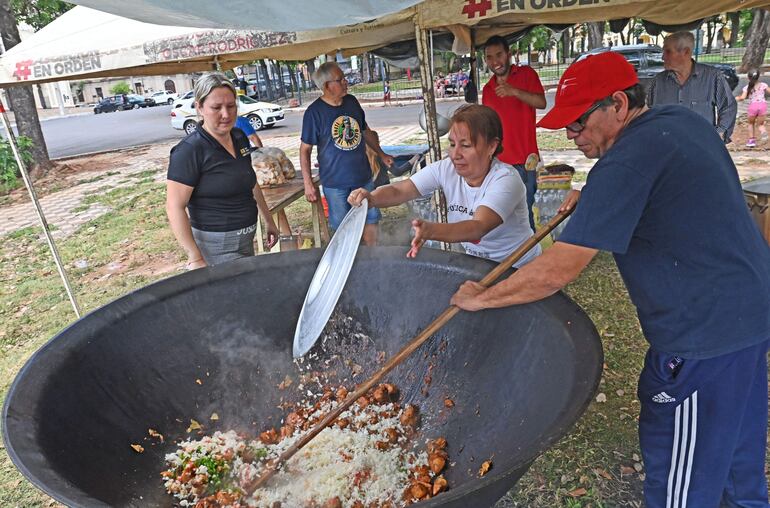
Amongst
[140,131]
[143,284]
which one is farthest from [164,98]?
[143,284]

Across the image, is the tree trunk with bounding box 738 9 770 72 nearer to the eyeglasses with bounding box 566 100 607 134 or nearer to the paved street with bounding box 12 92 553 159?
the paved street with bounding box 12 92 553 159

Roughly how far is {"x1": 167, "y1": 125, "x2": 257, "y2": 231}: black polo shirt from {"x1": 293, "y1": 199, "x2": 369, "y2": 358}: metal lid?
32.6 inches

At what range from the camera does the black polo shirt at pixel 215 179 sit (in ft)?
8.73

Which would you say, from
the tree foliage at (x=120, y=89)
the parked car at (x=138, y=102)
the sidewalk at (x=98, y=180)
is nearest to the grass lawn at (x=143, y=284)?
the sidewalk at (x=98, y=180)

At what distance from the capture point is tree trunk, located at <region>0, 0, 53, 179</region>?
1098 centimetres

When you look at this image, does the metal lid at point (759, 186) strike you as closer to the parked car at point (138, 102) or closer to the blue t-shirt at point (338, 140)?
the blue t-shirt at point (338, 140)

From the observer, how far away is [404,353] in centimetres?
174

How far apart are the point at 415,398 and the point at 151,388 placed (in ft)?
3.58

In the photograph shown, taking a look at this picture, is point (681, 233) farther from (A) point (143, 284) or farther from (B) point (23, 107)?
(B) point (23, 107)

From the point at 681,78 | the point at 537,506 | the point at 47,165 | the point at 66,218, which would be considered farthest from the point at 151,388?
the point at 47,165

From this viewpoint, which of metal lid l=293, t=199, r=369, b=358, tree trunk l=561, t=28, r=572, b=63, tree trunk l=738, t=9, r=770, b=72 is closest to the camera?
metal lid l=293, t=199, r=369, b=358

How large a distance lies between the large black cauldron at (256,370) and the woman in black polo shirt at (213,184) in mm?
560

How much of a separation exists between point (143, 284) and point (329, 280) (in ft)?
12.8

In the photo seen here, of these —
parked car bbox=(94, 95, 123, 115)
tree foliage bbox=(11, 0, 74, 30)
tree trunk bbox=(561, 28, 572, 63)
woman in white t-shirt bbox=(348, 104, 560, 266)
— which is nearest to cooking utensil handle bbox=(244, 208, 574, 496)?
woman in white t-shirt bbox=(348, 104, 560, 266)
